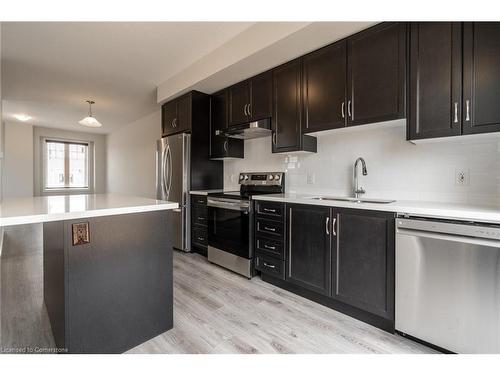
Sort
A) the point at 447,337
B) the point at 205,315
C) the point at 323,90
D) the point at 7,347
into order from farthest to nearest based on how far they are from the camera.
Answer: the point at 323,90, the point at 205,315, the point at 7,347, the point at 447,337

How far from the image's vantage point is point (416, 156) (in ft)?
6.75

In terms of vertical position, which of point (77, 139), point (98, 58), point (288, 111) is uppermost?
point (98, 58)

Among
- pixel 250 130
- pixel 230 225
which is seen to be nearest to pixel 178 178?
pixel 230 225

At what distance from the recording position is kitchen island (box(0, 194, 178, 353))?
1322 millimetres

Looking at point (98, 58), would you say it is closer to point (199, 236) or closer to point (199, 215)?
point (199, 215)

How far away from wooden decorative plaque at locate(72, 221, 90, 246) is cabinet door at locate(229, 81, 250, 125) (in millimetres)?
2180

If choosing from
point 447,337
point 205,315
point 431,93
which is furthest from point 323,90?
point 205,315

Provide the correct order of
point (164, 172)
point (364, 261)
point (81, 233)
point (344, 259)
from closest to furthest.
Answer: point (81, 233)
point (364, 261)
point (344, 259)
point (164, 172)

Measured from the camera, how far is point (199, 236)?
11.4ft

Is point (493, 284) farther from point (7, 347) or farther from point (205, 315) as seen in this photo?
point (7, 347)

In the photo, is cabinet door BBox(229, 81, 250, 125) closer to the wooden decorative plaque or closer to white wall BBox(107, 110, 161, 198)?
the wooden decorative plaque

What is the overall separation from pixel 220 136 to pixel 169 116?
1058mm

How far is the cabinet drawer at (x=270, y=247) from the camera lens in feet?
7.91

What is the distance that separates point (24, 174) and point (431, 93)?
843cm
